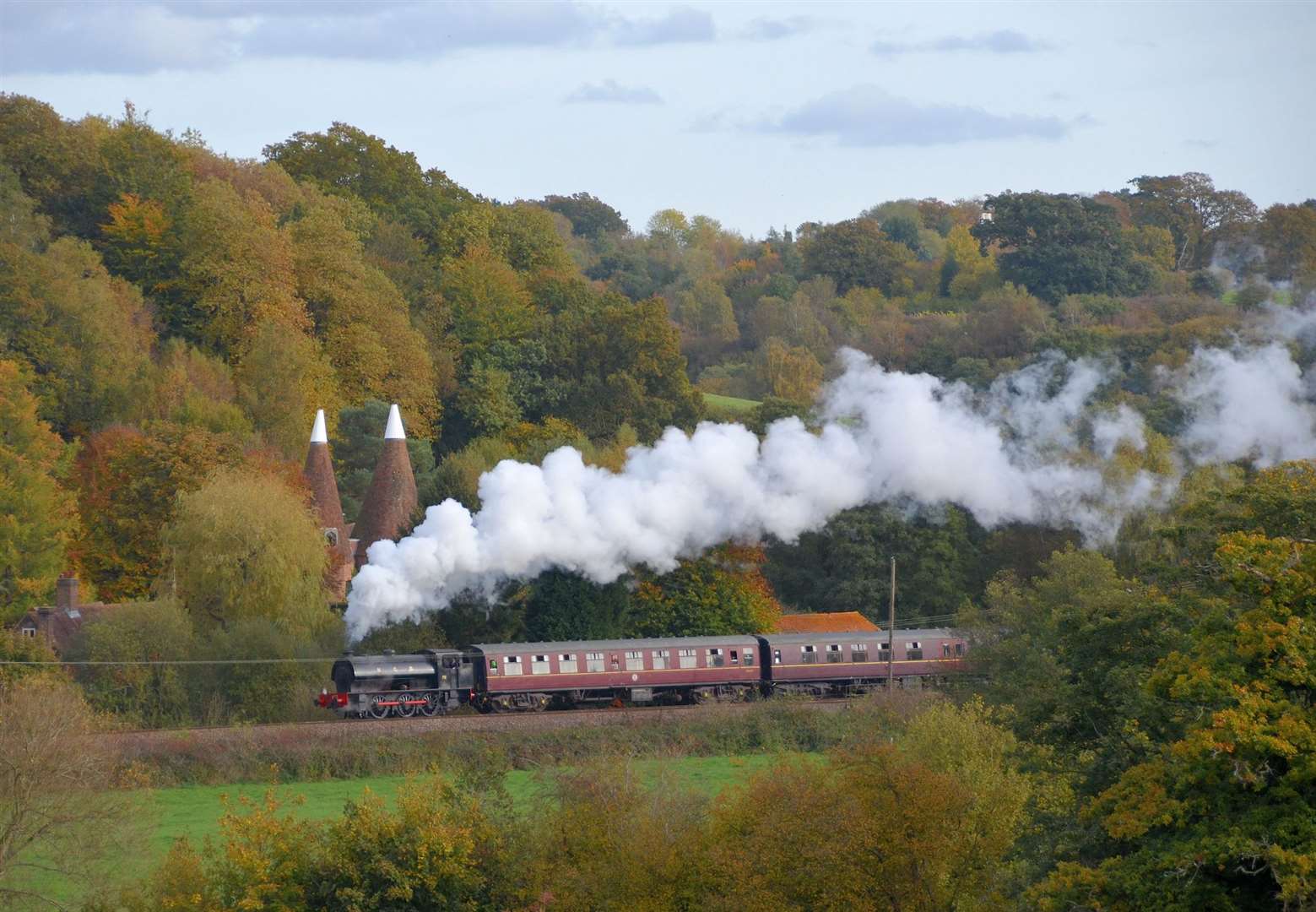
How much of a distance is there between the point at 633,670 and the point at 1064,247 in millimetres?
73930

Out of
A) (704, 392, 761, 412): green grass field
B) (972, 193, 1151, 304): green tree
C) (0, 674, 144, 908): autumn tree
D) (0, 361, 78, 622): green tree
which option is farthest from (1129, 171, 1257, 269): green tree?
(0, 674, 144, 908): autumn tree

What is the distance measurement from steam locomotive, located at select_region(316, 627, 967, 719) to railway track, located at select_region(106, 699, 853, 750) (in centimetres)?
81

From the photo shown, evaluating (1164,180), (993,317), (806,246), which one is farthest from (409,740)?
(1164,180)

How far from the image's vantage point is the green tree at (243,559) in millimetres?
63500

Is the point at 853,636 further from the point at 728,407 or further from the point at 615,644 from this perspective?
the point at 728,407

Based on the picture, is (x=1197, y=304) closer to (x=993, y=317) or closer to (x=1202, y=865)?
(x=993, y=317)

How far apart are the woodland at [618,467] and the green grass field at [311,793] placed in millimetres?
3996

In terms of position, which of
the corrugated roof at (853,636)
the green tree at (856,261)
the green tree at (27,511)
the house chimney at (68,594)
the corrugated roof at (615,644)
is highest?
the green tree at (856,261)

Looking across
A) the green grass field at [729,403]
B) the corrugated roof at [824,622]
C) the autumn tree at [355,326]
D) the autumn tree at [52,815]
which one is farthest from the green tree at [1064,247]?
the autumn tree at [52,815]

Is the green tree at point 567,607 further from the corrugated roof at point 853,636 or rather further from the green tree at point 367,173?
the green tree at point 367,173

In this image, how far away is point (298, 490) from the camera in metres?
75.4

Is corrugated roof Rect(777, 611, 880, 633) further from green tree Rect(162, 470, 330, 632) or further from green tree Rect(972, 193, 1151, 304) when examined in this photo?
green tree Rect(972, 193, 1151, 304)

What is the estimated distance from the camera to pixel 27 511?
71.7 meters

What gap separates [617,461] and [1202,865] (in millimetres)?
48919
